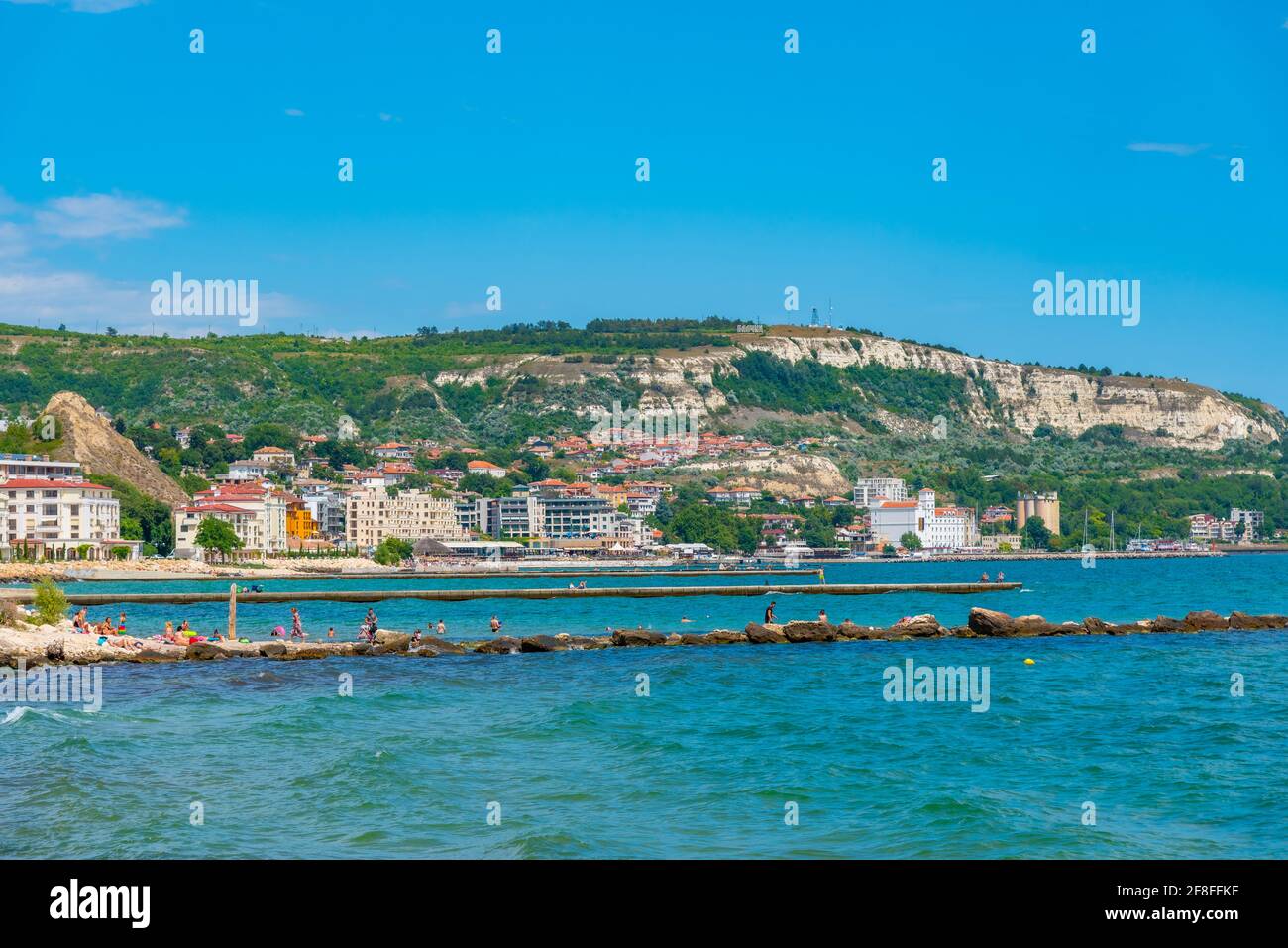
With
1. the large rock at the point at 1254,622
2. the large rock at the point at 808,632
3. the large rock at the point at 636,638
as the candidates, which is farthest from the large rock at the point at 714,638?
the large rock at the point at 1254,622

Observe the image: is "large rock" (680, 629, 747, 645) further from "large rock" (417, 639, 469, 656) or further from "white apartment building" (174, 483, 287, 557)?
"white apartment building" (174, 483, 287, 557)

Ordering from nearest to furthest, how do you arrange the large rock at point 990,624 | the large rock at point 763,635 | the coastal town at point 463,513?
1. the large rock at point 763,635
2. the large rock at point 990,624
3. the coastal town at point 463,513

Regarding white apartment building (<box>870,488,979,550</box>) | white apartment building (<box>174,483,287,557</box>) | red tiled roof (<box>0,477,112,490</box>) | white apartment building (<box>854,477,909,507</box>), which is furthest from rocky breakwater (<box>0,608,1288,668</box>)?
white apartment building (<box>854,477,909,507</box>)

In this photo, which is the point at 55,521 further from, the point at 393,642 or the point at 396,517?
the point at 393,642

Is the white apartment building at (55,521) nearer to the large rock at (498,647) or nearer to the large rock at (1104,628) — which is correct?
the large rock at (498,647)

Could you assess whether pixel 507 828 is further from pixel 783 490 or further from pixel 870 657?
pixel 783 490
